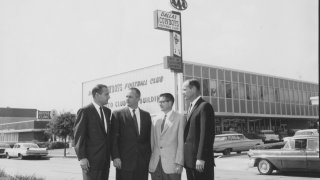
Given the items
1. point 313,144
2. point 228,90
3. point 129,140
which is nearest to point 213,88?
point 228,90

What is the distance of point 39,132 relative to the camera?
53531 millimetres

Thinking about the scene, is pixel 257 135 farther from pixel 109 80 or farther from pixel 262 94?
pixel 109 80

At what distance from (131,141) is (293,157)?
8897 millimetres

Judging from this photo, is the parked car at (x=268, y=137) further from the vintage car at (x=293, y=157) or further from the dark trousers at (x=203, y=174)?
the dark trousers at (x=203, y=174)

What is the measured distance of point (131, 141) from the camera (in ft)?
17.2

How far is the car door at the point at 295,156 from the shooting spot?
12.1m

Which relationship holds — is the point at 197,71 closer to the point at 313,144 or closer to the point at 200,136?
the point at 313,144

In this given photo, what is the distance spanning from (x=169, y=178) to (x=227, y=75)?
32663mm

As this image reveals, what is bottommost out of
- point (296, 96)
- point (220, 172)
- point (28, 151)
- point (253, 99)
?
point (220, 172)

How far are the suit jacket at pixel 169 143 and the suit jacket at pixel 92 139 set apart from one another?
71cm

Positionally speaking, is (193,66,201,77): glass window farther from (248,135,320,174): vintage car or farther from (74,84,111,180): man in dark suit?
(74,84,111,180): man in dark suit

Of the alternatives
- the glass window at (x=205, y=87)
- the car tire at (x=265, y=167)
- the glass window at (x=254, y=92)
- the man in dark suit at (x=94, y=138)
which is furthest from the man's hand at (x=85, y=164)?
the glass window at (x=254, y=92)

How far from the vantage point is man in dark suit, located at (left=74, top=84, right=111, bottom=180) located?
505 centimetres

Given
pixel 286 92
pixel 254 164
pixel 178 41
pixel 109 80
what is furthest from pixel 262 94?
pixel 178 41
